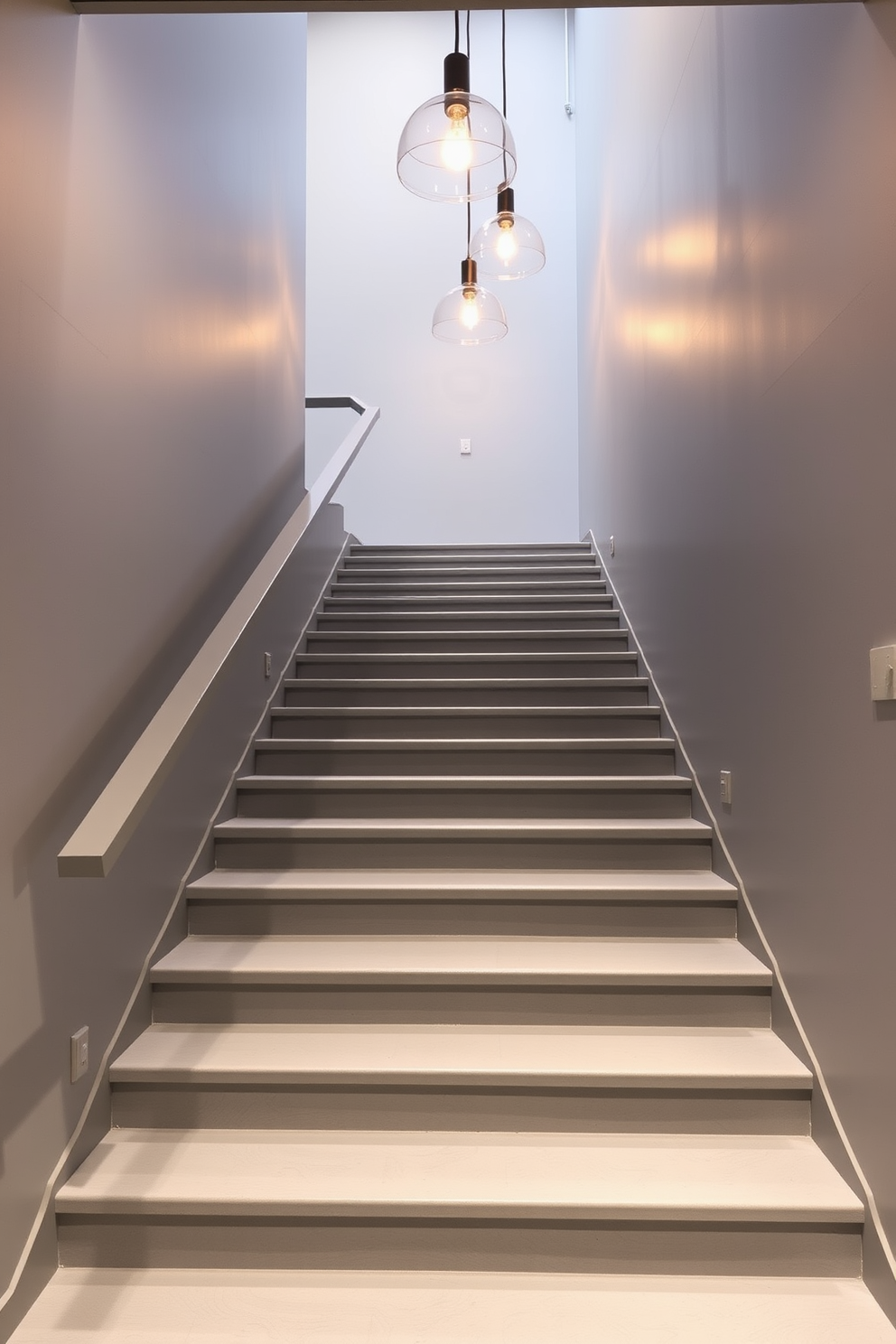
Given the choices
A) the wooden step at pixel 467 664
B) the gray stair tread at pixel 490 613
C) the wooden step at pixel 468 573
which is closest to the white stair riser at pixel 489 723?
the wooden step at pixel 467 664

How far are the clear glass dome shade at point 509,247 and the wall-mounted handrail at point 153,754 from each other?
174 cm

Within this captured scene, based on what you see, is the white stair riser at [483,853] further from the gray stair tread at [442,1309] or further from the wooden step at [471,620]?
the wooden step at [471,620]

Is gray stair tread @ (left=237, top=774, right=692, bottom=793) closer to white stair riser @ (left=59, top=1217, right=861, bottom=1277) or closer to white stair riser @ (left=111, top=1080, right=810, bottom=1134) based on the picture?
white stair riser @ (left=111, top=1080, right=810, bottom=1134)

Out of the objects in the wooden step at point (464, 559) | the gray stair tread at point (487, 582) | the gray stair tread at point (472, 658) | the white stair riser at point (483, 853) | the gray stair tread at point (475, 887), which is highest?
the wooden step at point (464, 559)

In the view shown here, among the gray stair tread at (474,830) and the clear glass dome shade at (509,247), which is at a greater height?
the clear glass dome shade at (509,247)

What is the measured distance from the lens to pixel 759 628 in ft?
8.15

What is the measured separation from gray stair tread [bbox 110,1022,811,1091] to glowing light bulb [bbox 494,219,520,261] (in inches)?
120

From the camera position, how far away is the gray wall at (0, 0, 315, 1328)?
1.74m

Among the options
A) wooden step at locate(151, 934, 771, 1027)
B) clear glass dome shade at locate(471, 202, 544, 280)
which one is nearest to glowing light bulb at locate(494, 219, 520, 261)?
clear glass dome shade at locate(471, 202, 544, 280)

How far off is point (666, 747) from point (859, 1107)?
5.63 feet

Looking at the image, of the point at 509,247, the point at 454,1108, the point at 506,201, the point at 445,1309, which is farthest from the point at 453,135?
the point at 445,1309

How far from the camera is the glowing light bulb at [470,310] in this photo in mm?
4367

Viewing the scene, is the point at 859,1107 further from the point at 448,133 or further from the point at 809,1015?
the point at 448,133

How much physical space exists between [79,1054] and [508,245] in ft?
11.0
